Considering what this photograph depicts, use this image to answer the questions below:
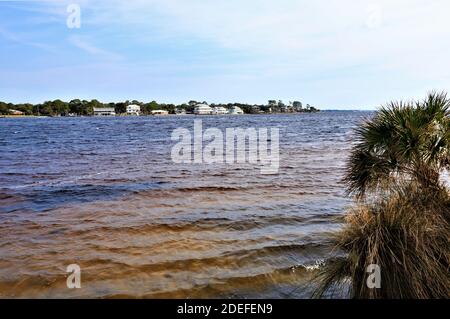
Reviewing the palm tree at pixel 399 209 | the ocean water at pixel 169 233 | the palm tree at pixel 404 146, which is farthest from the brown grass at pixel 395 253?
the ocean water at pixel 169 233

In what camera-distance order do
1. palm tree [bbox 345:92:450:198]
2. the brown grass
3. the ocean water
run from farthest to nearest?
the ocean water, palm tree [bbox 345:92:450:198], the brown grass

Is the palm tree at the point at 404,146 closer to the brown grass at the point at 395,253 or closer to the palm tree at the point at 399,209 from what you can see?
the palm tree at the point at 399,209

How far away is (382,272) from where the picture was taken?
529 centimetres

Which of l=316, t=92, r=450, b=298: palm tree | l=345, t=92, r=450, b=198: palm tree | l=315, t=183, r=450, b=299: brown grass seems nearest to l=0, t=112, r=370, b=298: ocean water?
l=345, t=92, r=450, b=198: palm tree

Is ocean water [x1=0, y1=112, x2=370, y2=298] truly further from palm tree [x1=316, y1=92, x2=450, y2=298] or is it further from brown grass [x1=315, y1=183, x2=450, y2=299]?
brown grass [x1=315, y1=183, x2=450, y2=299]

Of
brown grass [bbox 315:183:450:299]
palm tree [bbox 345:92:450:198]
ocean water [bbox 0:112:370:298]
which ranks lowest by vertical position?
ocean water [bbox 0:112:370:298]

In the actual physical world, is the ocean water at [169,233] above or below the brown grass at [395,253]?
below

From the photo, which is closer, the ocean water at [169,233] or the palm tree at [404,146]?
the palm tree at [404,146]

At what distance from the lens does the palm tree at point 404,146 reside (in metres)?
6.76

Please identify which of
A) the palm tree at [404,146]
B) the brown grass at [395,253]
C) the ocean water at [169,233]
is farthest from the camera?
the ocean water at [169,233]

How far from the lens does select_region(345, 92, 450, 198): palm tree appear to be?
676cm

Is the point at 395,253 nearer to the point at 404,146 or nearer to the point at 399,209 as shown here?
the point at 399,209

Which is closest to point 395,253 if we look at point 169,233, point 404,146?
point 404,146

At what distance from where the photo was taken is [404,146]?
6781 mm
